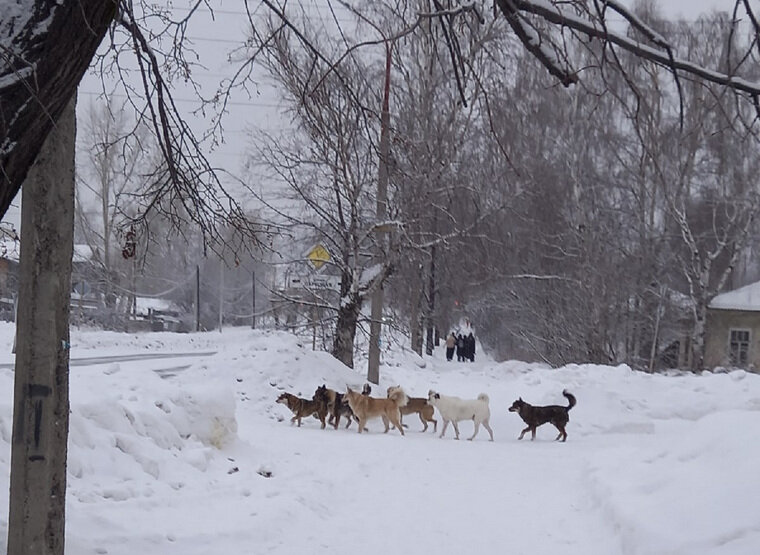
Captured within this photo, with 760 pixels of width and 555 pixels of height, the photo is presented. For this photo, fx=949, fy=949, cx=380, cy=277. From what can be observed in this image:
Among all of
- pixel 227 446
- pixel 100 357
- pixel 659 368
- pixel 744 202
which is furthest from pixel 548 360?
pixel 227 446

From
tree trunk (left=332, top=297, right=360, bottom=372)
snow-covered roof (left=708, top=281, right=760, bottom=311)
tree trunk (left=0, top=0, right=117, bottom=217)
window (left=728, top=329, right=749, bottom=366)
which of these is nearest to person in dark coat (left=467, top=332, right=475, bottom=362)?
snow-covered roof (left=708, top=281, right=760, bottom=311)

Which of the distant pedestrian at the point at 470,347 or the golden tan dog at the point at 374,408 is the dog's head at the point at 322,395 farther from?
the distant pedestrian at the point at 470,347

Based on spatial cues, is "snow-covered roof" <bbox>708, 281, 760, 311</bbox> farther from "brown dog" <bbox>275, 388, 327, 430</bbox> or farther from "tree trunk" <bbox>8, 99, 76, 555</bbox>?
"tree trunk" <bbox>8, 99, 76, 555</bbox>

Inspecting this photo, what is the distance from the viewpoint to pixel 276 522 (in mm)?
8141

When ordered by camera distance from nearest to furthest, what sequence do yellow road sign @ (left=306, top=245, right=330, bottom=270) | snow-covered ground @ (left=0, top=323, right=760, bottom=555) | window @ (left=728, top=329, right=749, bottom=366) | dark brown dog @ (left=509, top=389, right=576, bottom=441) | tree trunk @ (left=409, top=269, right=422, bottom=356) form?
snow-covered ground @ (left=0, top=323, right=760, bottom=555), dark brown dog @ (left=509, top=389, right=576, bottom=441), yellow road sign @ (left=306, top=245, right=330, bottom=270), tree trunk @ (left=409, top=269, right=422, bottom=356), window @ (left=728, top=329, right=749, bottom=366)

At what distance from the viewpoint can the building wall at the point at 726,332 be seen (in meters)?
Result: 39.8

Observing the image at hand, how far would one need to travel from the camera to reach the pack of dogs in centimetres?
1639

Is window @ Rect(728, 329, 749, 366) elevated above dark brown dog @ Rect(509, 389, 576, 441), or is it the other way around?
window @ Rect(728, 329, 749, 366)

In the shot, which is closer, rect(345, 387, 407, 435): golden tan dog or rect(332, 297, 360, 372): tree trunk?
rect(345, 387, 407, 435): golden tan dog

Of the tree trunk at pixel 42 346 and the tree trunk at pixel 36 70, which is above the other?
the tree trunk at pixel 36 70

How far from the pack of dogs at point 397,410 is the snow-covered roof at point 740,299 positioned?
26889 millimetres

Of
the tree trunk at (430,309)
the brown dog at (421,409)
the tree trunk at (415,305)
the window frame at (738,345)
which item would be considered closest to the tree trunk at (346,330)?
the brown dog at (421,409)

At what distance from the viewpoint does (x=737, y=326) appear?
42469mm

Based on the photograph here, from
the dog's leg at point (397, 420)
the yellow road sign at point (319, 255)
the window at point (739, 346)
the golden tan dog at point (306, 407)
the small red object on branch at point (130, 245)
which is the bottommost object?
the dog's leg at point (397, 420)
